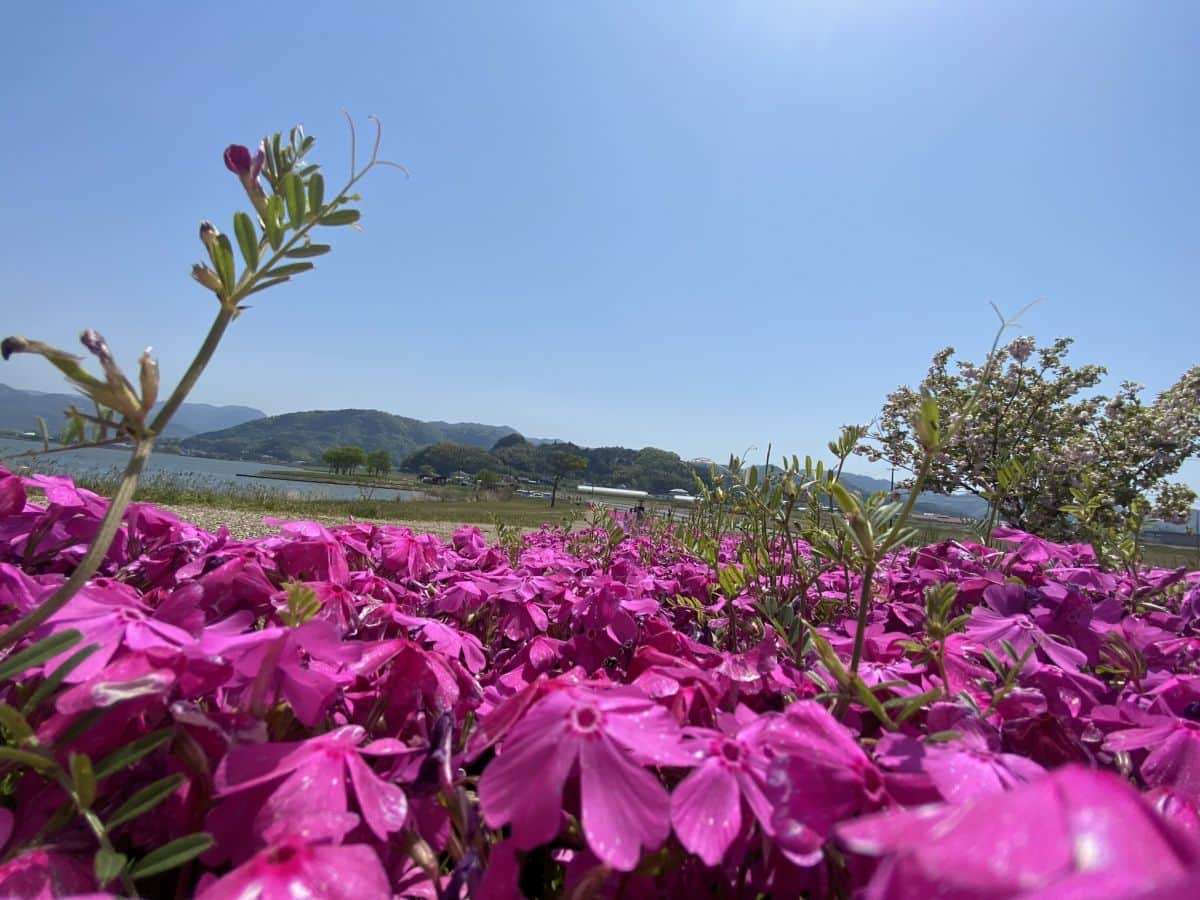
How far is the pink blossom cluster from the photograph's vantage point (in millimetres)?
314

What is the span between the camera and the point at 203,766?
0.54m

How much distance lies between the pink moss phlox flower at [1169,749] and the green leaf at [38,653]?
1.11m

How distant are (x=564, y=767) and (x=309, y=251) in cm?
69

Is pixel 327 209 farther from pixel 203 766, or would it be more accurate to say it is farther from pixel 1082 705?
pixel 1082 705

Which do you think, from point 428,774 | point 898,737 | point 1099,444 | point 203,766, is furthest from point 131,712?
point 1099,444

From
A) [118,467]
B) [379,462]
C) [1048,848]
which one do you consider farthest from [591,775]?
[379,462]

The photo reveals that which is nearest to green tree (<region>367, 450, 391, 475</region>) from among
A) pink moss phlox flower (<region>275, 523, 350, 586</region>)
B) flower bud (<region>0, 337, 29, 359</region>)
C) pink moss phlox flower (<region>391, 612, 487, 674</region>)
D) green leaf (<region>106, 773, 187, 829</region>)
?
pink moss phlox flower (<region>275, 523, 350, 586</region>)

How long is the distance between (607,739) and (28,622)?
0.52 metres

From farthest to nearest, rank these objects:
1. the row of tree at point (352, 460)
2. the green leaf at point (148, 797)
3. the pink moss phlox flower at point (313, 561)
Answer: the row of tree at point (352, 460)
the pink moss phlox flower at point (313, 561)
the green leaf at point (148, 797)

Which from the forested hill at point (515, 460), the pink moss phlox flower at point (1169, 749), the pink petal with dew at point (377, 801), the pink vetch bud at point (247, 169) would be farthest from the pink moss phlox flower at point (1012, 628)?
the forested hill at point (515, 460)

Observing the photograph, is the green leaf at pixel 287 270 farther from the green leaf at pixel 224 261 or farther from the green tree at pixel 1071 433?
the green tree at pixel 1071 433

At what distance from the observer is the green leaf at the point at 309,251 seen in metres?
0.77

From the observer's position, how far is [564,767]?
49 centimetres

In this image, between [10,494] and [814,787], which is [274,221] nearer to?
[10,494]
